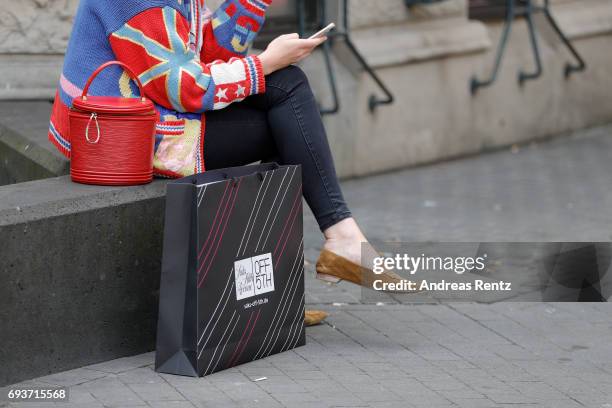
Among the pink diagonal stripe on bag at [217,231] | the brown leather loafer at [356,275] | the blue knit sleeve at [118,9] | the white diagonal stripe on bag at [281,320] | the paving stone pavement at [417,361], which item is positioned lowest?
the paving stone pavement at [417,361]

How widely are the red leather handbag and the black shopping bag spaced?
259 mm

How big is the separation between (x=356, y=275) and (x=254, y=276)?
464 mm

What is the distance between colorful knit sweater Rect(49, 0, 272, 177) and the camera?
4.30 meters

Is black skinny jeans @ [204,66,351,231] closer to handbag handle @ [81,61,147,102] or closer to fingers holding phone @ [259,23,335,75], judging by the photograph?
Answer: fingers holding phone @ [259,23,335,75]

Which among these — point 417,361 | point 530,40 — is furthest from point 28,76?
point 530,40

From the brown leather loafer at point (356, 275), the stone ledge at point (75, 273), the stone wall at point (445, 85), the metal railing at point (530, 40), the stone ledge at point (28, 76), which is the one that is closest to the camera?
the stone ledge at point (75, 273)

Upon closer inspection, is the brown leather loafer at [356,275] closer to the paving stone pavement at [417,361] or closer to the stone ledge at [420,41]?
the paving stone pavement at [417,361]

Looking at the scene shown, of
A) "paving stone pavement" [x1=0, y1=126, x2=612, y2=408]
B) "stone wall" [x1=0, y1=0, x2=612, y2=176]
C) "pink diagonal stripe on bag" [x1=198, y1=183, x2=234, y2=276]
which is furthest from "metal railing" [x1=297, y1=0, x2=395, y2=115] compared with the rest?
"pink diagonal stripe on bag" [x1=198, y1=183, x2=234, y2=276]

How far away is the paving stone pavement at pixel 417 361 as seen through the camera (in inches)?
159

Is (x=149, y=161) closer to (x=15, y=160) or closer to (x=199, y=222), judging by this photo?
(x=199, y=222)

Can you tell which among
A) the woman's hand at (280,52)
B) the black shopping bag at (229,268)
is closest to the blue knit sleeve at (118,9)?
the woman's hand at (280,52)

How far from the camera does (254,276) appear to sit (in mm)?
4293

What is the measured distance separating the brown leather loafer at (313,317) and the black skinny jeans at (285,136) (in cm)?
40

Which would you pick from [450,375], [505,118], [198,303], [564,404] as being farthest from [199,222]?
[505,118]
